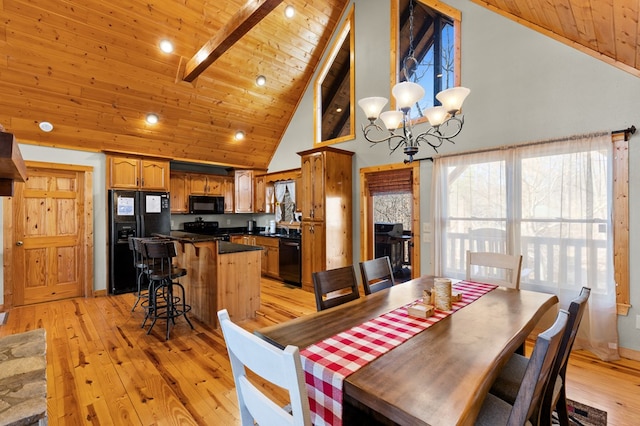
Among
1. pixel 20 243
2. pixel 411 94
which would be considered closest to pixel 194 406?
pixel 411 94

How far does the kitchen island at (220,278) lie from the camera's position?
11.7ft

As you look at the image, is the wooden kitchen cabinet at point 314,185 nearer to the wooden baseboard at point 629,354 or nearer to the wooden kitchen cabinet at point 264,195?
the wooden kitchen cabinet at point 264,195

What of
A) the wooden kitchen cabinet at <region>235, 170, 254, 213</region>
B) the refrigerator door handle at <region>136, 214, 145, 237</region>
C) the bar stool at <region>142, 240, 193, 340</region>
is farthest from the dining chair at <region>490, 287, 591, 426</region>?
the wooden kitchen cabinet at <region>235, 170, 254, 213</region>

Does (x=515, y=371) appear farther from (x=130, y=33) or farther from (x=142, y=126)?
(x=142, y=126)

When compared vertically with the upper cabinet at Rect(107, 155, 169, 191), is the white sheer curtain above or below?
below

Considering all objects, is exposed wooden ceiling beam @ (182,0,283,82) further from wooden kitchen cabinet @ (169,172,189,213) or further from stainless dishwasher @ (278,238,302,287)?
stainless dishwasher @ (278,238,302,287)

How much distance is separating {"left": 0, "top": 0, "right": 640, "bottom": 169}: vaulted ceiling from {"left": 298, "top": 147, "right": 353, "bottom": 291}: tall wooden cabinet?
175 cm

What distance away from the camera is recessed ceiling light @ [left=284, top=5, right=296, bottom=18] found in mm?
4547

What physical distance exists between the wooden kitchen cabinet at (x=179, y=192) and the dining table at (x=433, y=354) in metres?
5.15

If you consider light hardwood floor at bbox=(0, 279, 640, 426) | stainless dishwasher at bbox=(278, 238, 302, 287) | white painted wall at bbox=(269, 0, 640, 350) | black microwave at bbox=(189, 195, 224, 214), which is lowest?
light hardwood floor at bbox=(0, 279, 640, 426)

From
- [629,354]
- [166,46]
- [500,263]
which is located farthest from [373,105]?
[166,46]

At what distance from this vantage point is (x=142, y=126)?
4879 mm

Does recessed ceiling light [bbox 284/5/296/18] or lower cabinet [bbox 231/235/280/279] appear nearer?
recessed ceiling light [bbox 284/5/296/18]

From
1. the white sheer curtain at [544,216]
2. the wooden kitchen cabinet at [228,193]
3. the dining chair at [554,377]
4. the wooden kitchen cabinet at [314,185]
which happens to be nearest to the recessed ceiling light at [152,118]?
the wooden kitchen cabinet at [228,193]
